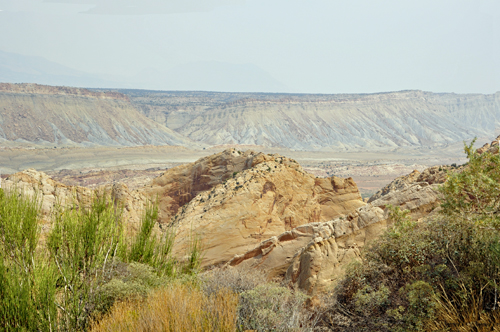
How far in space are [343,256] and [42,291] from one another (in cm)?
1146

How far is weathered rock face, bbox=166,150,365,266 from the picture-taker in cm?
2414

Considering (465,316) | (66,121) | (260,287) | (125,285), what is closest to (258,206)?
(260,287)

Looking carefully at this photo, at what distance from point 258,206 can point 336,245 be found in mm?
9982

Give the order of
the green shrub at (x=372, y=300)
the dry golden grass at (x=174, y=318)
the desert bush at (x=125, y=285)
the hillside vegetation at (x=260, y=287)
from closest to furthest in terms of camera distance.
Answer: the dry golden grass at (x=174, y=318), the hillside vegetation at (x=260, y=287), the desert bush at (x=125, y=285), the green shrub at (x=372, y=300)

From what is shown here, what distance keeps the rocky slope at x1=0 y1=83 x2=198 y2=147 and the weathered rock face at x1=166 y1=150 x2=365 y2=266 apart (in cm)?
14486

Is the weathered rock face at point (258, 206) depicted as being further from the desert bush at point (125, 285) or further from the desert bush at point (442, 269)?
the desert bush at point (442, 269)

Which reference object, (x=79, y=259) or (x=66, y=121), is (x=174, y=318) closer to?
(x=79, y=259)

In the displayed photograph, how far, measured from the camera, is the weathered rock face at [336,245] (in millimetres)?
16016

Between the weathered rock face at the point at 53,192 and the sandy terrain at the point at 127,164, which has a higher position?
the weathered rock face at the point at 53,192

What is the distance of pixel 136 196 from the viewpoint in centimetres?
3103

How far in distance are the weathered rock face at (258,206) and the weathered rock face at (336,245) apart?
484 centimetres

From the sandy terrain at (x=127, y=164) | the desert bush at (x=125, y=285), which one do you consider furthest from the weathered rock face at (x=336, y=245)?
the sandy terrain at (x=127, y=164)

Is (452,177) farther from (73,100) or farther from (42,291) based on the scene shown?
(73,100)

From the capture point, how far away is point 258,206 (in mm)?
26297
